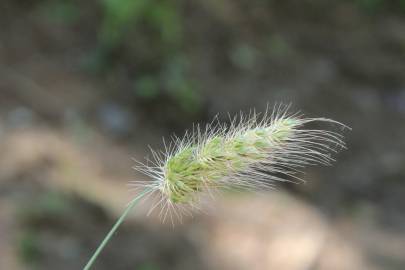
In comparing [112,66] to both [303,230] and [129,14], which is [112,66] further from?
[303,230]

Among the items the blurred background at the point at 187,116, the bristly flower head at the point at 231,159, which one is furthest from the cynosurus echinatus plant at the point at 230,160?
the blurred background at the point at 187,116

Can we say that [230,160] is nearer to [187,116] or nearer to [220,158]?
[220,158]

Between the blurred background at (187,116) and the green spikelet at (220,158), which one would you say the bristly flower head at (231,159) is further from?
the blurred background at (187,116)

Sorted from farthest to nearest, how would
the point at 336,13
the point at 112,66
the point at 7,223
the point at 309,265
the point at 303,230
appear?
the point at 336,13 → the point at 112,66 → the point at 303,230 → the point at 309,265 → the point at 7,223

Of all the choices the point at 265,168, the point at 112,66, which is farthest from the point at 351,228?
the point at 265,168

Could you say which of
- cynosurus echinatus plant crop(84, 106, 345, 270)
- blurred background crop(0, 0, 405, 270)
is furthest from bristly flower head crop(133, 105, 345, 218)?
blurred background crop(0, 0, 405, 270)

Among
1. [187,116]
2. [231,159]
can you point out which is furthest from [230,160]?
[187,116]

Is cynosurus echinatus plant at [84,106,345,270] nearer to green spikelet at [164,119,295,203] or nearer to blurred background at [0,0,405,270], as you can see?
green spikelet at [164,119,295,203]

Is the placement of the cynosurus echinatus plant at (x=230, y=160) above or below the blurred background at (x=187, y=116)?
below
